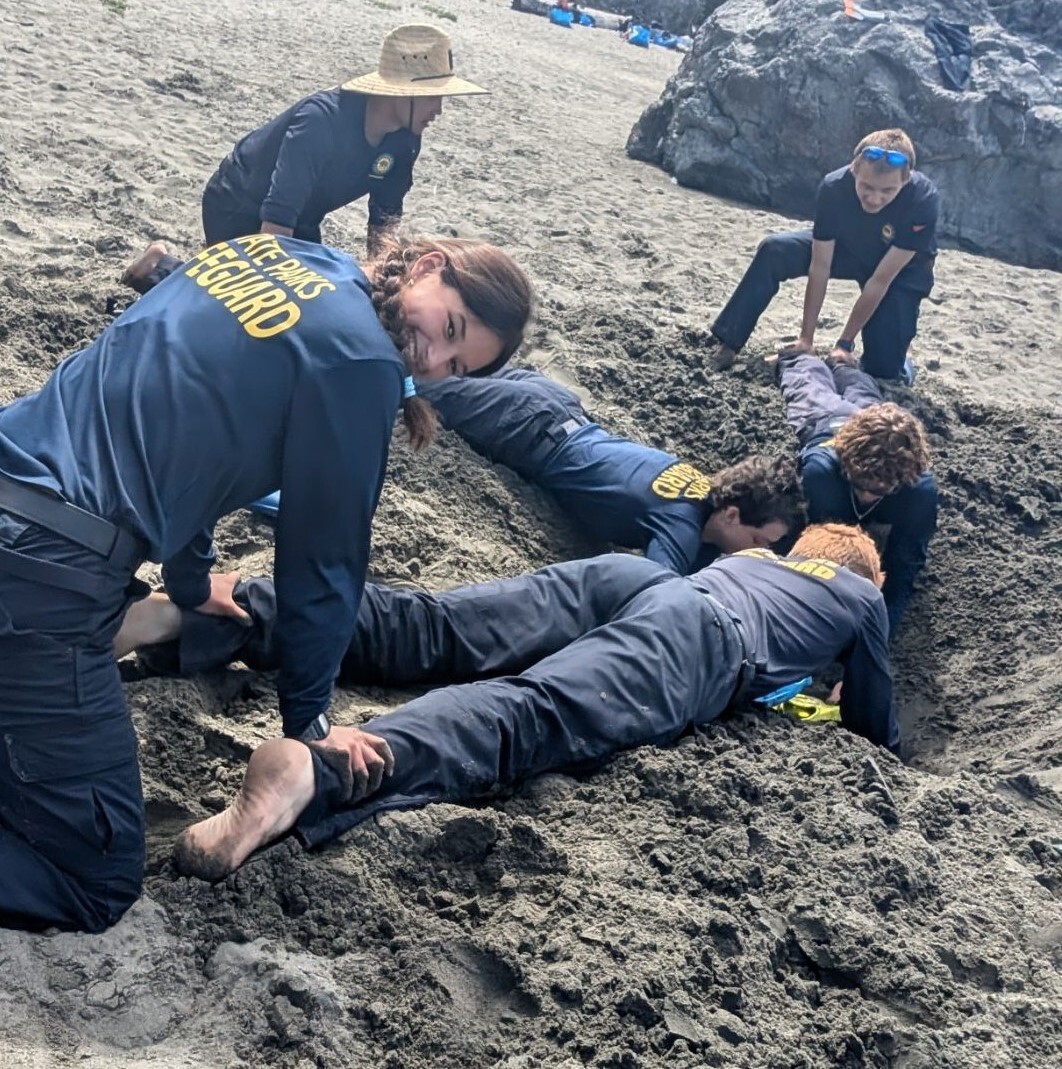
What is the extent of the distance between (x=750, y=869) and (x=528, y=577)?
1181mm

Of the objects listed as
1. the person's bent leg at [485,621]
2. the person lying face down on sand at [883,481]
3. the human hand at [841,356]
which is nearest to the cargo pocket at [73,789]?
the person's bent leg at [485,621]

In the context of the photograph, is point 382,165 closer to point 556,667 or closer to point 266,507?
point 266,507

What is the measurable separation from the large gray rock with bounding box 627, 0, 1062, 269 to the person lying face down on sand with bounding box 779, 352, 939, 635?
478 cm

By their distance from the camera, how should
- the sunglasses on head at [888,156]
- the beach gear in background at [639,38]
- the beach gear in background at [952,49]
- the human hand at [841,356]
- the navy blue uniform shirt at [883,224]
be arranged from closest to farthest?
the sunglasses on head at [888,156], the navy blue uniform shirt at [883,224], the human hand at [841,356], the beach gear in background at [952,49], the beach gear in background at [639,38]

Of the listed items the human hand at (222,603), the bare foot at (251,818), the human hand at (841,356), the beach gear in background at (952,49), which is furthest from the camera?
the beach gear in background at (952,49)

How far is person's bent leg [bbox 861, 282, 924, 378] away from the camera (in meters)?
6.52

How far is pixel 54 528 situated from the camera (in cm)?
218

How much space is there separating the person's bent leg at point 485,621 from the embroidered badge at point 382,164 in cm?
206

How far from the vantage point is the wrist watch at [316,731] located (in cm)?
269

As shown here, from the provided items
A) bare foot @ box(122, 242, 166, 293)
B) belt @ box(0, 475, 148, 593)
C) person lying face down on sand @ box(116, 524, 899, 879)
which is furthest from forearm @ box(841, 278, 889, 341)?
belt @ box(0, 475, 148, 593)

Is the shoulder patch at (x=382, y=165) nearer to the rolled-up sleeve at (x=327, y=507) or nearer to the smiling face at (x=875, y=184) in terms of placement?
the smiling face at (x=875, y=184)

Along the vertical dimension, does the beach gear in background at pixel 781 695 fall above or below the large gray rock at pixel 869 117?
below

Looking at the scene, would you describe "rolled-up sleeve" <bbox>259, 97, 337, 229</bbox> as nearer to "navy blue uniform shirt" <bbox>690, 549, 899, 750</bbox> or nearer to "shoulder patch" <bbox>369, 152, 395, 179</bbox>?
"shoulder patch" <bbox>369, 152, 395, 179</bbox>

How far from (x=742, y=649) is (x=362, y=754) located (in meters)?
1.41
